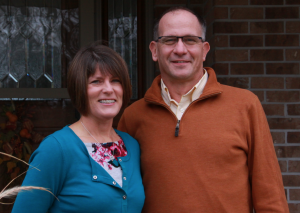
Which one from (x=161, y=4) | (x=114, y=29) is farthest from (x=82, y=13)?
(x=161, y=4)

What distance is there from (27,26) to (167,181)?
224cm

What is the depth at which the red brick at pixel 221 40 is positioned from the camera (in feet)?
8.99

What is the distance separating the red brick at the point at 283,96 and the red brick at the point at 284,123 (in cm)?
16

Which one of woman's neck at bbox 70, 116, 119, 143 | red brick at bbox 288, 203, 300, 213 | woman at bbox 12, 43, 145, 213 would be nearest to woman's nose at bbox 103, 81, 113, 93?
woman at bbox 12, 43, 145, 213

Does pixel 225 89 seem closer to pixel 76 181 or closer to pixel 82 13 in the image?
pixel 76 181

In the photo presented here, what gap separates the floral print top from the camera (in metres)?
1.46

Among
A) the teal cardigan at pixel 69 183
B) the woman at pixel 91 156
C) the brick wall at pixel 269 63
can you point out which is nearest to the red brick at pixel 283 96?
the brick wall at pixel 269 63

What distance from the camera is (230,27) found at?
275cm

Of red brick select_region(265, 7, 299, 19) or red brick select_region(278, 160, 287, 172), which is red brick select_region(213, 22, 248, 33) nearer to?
red brick select_region(265, 7, 299, 19)

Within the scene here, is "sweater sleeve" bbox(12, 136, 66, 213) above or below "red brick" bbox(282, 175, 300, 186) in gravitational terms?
above

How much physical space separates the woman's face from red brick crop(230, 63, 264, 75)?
1.50 meters

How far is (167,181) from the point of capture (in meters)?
1.64

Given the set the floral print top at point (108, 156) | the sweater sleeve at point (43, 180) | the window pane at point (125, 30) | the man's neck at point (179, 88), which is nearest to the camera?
the sweater sleeve at point (43, 180)

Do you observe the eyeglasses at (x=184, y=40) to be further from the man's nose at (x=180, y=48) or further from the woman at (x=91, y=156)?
the woman at (x=91, y=156)
